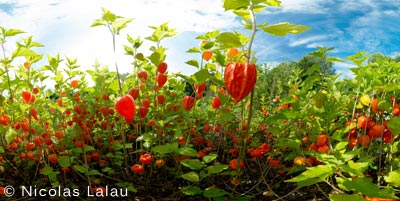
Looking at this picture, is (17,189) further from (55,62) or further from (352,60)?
(352,60)

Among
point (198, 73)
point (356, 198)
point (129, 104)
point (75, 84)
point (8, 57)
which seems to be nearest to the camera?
point (356, 198)

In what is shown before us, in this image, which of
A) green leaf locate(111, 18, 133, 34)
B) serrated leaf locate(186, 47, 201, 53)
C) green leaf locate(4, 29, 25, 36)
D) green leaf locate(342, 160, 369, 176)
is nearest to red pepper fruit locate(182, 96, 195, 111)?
serrated leaf locate(186, 47, 201, 53)

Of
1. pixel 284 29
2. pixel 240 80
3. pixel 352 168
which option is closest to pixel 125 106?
pixel 240 80

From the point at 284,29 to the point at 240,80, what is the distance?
0.26 m

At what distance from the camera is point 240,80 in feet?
4.25

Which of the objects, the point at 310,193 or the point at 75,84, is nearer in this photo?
the point at 310,193

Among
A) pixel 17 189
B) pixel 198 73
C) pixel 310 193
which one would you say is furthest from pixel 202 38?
pixel 17 189

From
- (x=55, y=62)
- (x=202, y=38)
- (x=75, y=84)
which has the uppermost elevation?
(x=202, y=38)

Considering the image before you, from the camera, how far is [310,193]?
8.00ft

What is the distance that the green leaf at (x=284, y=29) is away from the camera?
4.47 feet

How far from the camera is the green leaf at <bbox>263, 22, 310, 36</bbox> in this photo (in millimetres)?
1362

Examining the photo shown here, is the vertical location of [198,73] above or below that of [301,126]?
above

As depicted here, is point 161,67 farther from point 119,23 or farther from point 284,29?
point 284,29

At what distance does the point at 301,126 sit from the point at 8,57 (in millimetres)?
2251
